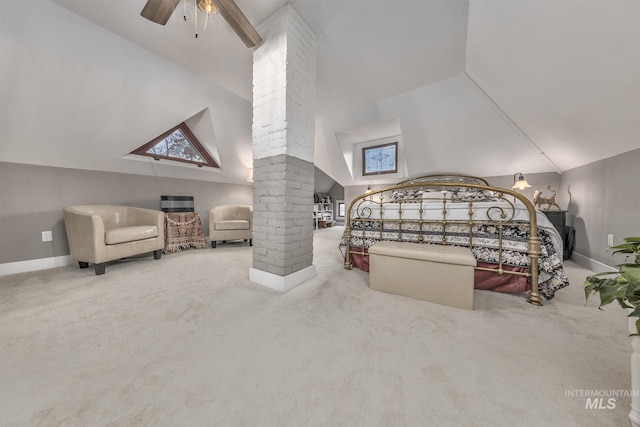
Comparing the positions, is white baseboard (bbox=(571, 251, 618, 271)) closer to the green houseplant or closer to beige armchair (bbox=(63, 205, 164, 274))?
the green houseplant

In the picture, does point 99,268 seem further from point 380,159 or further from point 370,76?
point 380,159

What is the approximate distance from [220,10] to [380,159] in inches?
172

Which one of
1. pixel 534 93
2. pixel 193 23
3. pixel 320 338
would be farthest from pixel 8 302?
pixel 534 93

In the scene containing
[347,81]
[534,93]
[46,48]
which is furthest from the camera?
[347,81]

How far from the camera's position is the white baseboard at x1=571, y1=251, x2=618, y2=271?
2555mm

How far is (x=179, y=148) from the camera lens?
→ 423cm

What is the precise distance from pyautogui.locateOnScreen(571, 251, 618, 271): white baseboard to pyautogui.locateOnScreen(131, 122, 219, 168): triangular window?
6331 mm

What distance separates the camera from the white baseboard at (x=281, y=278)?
210 centimetres

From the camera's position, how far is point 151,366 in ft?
3.69

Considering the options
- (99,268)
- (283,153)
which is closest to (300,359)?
(283,153)

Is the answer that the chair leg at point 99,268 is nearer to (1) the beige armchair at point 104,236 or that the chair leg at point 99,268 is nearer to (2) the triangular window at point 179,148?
(1) the beige armchair at point 104,236

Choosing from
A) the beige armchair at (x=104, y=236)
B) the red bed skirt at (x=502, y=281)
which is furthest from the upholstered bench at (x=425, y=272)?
the beige armchair at (x=104, y=236)

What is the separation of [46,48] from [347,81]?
352 centimetres

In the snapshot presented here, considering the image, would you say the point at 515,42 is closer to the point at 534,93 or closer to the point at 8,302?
the point at 534,93
